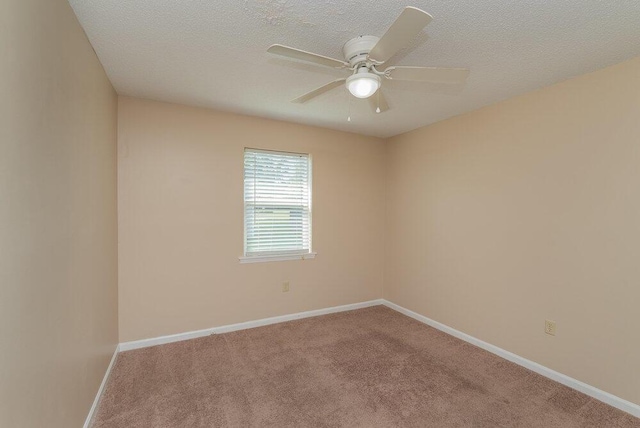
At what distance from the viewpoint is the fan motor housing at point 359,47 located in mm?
1735

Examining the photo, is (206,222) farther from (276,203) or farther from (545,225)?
(545,225)

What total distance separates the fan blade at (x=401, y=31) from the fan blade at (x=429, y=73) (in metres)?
0.16

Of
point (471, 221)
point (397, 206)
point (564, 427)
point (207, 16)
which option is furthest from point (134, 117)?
point (564, 427)

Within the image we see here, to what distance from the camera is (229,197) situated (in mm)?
3348

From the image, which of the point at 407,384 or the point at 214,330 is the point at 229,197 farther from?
the point at 407,384

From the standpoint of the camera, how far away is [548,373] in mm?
2506

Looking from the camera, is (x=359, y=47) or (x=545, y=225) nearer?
(x=359, y=47)

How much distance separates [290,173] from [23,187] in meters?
2.74

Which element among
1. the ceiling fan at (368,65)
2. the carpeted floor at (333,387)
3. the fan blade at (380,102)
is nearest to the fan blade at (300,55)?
Answer: the ceiling fan at (368,65)

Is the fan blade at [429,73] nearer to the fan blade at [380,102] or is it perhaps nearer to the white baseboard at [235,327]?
the fan blade at [380,102]

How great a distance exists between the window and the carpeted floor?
98 cm

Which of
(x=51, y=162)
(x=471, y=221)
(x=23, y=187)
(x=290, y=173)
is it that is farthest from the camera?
(x=290, y=173)

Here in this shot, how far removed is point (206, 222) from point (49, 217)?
1.88 m

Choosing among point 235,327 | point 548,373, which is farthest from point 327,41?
point 548,373
